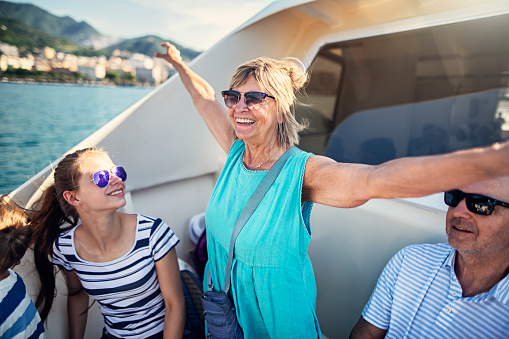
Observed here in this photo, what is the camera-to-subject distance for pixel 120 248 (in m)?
1.49

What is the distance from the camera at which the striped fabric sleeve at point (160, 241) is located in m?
1.51

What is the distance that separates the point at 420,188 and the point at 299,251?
584 millimetres

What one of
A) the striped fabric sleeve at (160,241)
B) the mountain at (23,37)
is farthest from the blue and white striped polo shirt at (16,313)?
the mountain at (23,37)

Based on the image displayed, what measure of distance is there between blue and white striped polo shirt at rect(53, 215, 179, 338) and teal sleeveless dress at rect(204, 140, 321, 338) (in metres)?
0.35

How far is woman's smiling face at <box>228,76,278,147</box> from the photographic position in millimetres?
1410

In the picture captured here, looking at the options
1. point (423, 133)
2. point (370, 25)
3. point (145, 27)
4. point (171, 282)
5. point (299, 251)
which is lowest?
point (171, 282)

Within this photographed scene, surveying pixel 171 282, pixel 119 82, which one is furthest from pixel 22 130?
pixel 119 82

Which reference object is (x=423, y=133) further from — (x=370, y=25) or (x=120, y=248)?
(x=120, y=248)

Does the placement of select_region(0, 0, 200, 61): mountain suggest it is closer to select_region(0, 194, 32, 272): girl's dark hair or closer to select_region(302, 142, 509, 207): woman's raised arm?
select_region(0, 194, 32, 272): girl's dark hair

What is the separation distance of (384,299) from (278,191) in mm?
751

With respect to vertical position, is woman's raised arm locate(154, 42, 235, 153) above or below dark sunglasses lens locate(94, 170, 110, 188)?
above

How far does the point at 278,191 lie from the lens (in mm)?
1208

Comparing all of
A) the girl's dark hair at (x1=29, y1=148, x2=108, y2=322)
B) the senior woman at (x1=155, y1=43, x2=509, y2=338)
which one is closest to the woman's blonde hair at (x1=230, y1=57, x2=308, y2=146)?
the senior woman at (x1=155, y1=43, x2=509, y2=338)

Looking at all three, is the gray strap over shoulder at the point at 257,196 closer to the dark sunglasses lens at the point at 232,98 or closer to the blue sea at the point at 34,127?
the dark sunglasses lens at the point at 232,98
